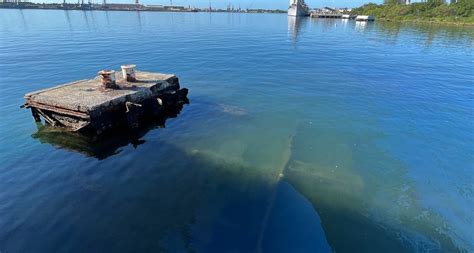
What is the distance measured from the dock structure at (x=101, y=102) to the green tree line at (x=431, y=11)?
368ft

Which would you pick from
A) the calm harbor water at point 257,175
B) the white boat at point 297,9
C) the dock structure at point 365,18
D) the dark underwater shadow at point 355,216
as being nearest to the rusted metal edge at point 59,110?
the calm harbor water at point 257,175

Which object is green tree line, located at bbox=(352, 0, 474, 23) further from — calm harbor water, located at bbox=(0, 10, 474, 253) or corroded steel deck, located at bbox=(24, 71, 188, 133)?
corroded steel deck, located at bbox=(24, 71, 188, 133)

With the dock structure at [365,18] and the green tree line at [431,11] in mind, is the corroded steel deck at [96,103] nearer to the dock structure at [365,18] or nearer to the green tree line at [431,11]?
the green tree line at [431,11]

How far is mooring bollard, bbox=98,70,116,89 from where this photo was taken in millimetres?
15030

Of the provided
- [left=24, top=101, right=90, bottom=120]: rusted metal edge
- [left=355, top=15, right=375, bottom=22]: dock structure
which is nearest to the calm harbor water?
[left=24, top=101, right=90, bottom=120]: rusted metal edge

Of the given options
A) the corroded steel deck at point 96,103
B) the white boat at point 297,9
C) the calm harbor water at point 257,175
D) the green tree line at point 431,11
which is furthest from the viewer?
the white boat at point 297,9

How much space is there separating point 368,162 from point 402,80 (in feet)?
58.0

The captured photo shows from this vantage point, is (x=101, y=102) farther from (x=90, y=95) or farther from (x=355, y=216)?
(x=355, y=216)

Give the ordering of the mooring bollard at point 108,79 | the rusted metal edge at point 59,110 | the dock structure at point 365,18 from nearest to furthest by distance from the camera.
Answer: the rusted metal edge at point 59,110, the mooring bollard at point 108,79, the dock structure at point 365,18

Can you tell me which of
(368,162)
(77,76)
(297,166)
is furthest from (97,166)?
(77,76)

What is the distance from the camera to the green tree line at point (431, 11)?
313ft

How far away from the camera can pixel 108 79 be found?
50.0 feet

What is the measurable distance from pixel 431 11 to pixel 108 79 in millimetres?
133643

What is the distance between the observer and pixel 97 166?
39.2ft
